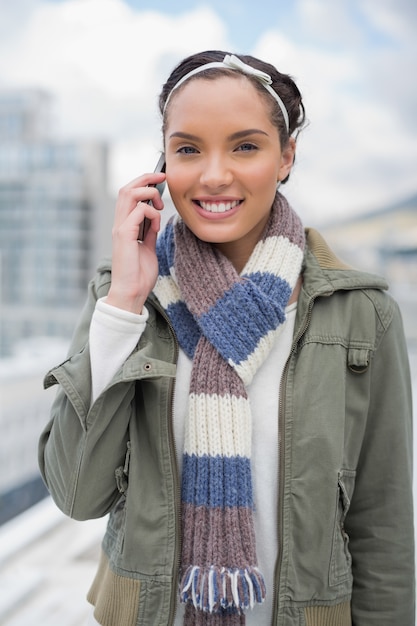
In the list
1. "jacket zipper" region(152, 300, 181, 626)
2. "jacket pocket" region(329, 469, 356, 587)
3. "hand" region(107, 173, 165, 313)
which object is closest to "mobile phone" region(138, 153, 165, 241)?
"hand" region(107, 173, 165, 313)

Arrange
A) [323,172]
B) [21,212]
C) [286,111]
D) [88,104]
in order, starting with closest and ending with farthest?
1. [286,111]
2. [323,172]
3. [21,212]
4. [88,104]

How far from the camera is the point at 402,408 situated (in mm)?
913

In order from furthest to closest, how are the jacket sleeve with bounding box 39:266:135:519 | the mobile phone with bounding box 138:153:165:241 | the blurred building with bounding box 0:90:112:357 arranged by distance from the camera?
the blurred building with bounding box 0:90:112:357 < the mobile phone with bounding box 138:153:165:241 < the jacket sleeve with bounding box 39:266:135:519

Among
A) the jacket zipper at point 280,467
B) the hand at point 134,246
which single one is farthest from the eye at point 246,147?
the jacket zipper at point 280,467

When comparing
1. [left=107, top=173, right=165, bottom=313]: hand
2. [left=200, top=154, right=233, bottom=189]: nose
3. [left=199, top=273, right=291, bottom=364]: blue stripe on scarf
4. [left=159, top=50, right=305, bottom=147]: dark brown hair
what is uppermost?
[left=159, top=50, right=305, bottom=147]: dark brown hair

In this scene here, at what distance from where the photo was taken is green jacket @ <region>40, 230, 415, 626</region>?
2.76ft

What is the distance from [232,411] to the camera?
0.88 m

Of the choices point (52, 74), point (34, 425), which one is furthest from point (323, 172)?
point (52, 74)

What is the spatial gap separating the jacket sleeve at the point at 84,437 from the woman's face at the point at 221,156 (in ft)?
0.89

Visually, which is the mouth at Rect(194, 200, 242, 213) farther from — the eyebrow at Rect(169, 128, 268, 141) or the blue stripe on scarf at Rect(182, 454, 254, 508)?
the blue stripe on scarf at Rect(182, 454, 254, 508)

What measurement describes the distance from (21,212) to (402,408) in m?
43.6

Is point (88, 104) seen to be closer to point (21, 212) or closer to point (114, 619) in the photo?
point (21, 212)

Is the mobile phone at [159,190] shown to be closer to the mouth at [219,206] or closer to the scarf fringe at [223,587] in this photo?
the mouth at [219,206]

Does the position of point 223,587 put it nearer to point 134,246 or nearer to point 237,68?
point 134,246
